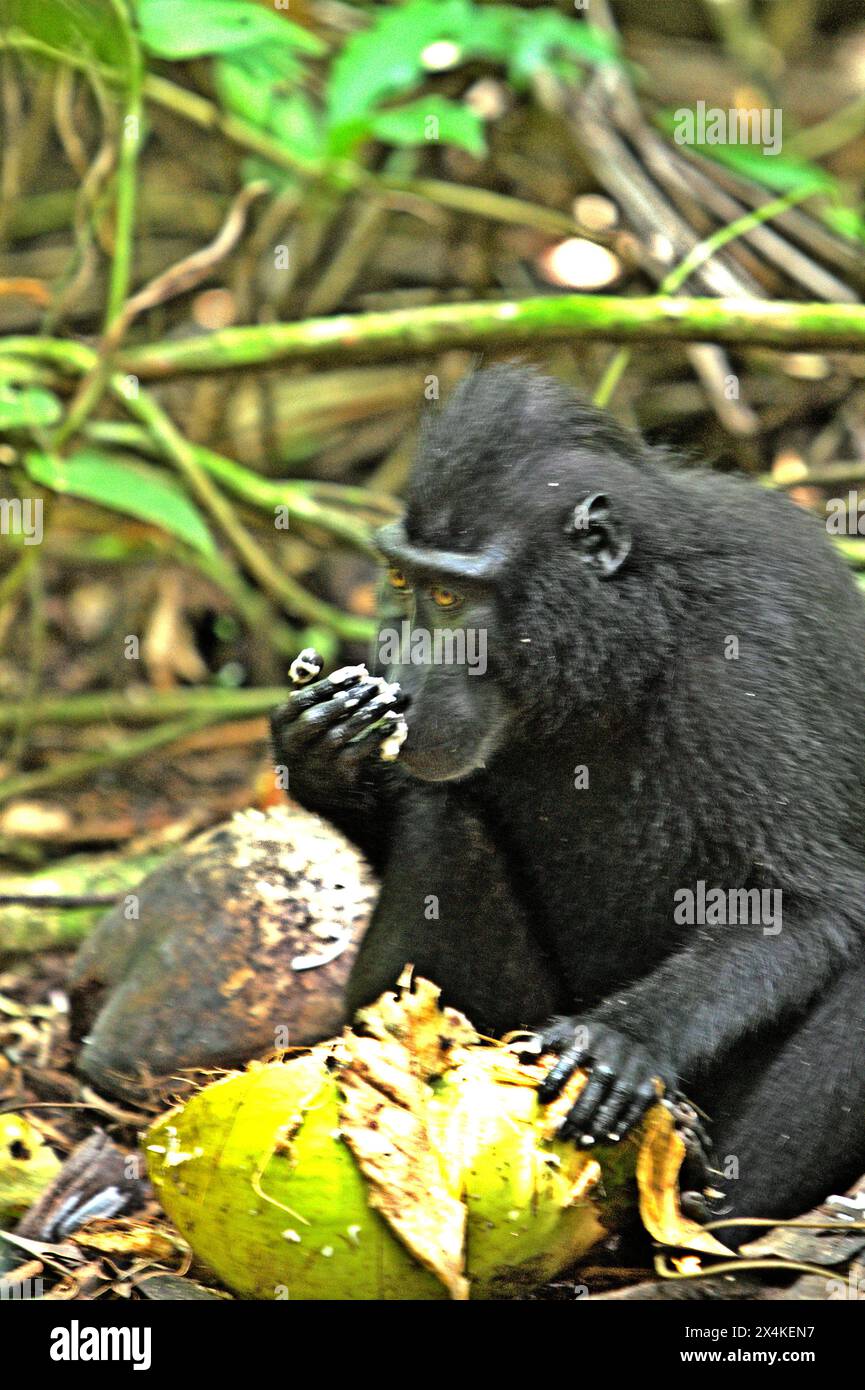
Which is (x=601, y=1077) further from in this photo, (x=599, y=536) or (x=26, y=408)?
(x=26, y=408)

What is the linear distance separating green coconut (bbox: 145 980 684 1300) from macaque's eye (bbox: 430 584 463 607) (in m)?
1.19

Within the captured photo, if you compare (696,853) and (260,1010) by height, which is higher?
(696,853)

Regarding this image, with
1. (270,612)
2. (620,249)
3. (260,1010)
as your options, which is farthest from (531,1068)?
(270,612)

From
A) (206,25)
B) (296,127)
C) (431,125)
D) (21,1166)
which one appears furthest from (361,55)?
(21,1166)

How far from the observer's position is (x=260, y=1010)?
5.29 metres

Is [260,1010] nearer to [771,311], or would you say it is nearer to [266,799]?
[266,799]

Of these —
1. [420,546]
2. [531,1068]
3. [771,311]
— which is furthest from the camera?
[771,311]

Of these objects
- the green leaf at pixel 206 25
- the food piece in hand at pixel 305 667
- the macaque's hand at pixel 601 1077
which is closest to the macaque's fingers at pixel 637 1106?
the macaque's hand at pixel 601 1077

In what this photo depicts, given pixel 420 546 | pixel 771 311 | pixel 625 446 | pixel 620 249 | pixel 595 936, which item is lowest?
pixel 595 936

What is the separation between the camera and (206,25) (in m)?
5.79

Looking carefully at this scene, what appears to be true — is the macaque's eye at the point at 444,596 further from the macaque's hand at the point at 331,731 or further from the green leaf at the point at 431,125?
the green leaf at the point at 431,125

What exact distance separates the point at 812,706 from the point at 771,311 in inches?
93.0

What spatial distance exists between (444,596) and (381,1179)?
1.59 meters

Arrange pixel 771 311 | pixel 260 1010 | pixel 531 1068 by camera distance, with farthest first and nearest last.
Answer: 1. pixel 771 311
2. pixel 260 1010
3. pixel 531 1068
